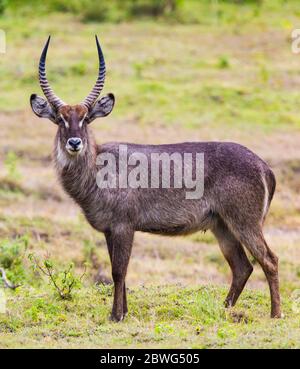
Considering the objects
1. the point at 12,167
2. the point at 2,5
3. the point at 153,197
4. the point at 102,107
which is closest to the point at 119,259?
the point at 153,197

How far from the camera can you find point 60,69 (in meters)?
21.8

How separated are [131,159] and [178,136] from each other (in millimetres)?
8897

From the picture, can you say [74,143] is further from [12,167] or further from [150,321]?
[12,167]

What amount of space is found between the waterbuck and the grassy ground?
2.07ft

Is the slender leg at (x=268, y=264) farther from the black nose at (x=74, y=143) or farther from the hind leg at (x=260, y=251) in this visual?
the black nose at (x=74, y=143)

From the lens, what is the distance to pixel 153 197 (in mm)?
8805

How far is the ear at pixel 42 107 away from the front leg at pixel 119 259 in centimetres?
132

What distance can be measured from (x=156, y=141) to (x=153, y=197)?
8642 millimetres

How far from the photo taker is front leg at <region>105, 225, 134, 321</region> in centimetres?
855

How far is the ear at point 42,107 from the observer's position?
884 cm

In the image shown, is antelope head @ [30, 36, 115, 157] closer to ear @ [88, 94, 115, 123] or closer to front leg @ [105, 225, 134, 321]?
ear @ [88, 94, 115, 123]

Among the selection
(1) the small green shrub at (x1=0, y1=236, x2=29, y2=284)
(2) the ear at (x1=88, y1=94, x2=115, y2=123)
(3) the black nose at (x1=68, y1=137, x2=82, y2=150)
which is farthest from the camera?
(1) the small green shrub at (x1=0, y1=236, x2=29, y2=284)

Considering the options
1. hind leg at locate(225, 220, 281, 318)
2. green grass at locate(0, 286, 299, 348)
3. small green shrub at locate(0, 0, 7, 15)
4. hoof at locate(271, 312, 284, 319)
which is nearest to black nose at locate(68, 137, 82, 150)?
green grass at locate(0, 286, 299, 348)

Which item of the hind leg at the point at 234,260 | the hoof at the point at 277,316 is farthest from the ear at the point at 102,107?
the hoof at the point at 277,316
